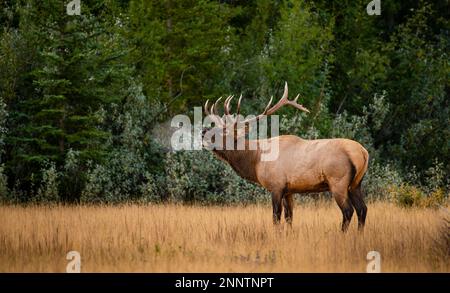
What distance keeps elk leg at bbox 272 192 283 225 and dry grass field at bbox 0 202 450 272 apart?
155mm

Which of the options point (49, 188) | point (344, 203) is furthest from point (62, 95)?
point (344, 203)

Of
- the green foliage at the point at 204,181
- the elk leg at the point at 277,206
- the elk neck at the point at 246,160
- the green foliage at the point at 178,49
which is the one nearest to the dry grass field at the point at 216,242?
the elk leg at the point at 277,206

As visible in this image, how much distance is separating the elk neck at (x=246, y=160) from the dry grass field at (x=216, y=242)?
699 millimetres

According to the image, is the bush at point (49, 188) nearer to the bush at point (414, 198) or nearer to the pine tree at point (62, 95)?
the pine tree at point (62, 95)

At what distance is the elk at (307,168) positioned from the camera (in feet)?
35.2

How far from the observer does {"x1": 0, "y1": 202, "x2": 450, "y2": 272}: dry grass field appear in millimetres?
8227

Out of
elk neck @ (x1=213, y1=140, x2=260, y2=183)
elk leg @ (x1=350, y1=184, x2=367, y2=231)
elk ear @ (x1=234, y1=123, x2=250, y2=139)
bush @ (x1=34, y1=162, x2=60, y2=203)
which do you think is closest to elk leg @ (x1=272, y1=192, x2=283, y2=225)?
elk neck @ (x1=213, y1=140, x2=260, y2=183)

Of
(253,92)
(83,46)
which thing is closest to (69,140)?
(83,46)

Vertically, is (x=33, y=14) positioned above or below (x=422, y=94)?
above

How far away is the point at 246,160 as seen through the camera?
1199 centimetres

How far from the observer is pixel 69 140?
15.1 meters

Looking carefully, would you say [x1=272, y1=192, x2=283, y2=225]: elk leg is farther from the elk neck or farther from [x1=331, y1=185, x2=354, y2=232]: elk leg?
[x1=331, y1=185, x2=354, y2=232]: elk leg

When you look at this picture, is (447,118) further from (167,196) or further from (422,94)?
(167,196)
